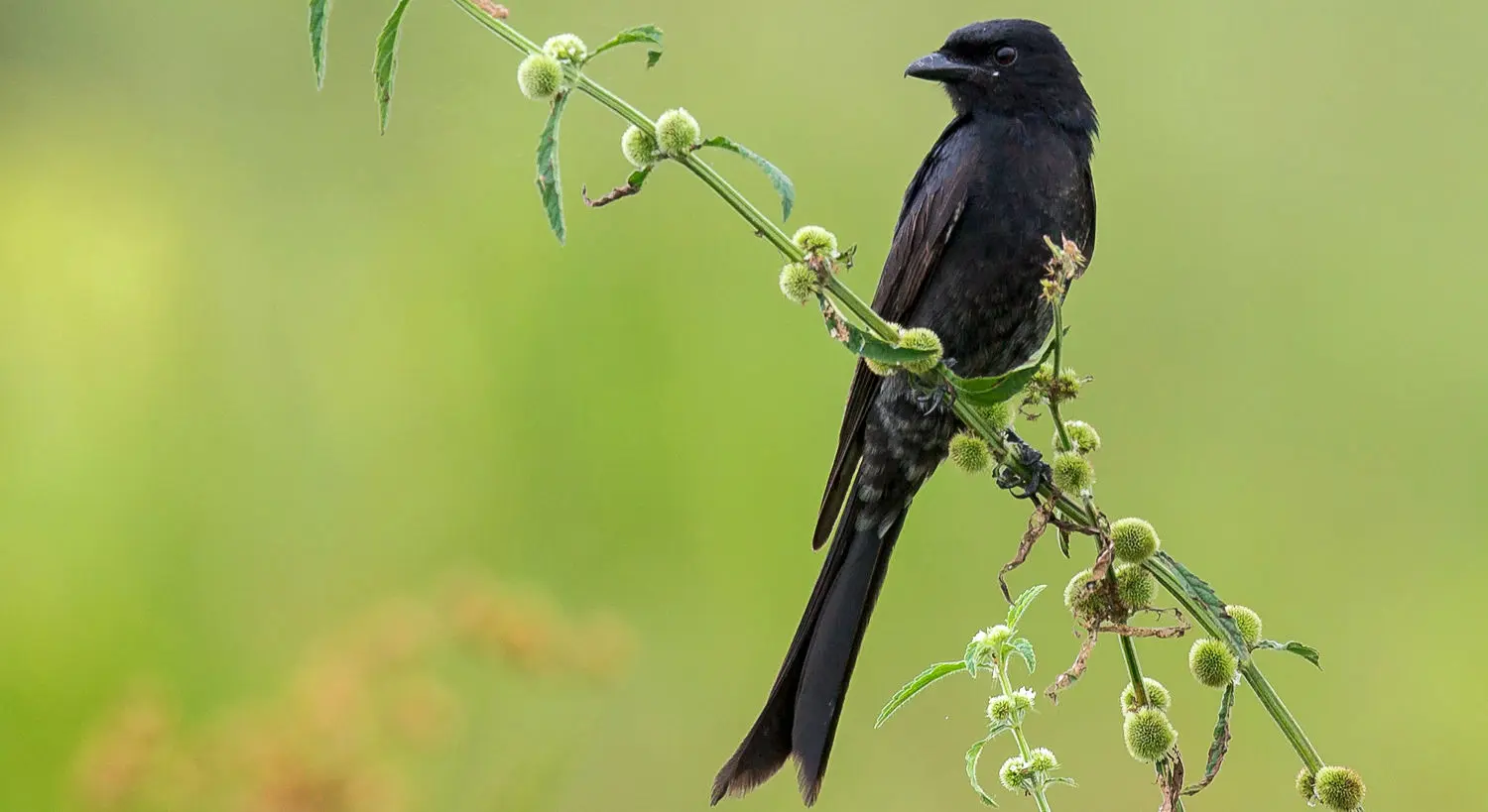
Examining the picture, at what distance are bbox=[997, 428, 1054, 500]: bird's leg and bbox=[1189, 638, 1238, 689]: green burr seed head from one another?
19.9 inches

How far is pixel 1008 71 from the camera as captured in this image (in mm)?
2803

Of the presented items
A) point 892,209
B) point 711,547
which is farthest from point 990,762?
point 892,209

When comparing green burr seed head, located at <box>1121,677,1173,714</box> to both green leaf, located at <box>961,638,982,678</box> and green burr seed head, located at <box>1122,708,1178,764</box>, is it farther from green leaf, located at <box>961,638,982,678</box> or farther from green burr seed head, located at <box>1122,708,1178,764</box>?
green leaf, located at <box>961,638,982,678</box>

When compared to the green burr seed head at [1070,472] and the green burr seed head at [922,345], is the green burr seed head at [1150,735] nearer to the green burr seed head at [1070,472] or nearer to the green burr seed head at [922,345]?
the green burr seed head at [1070,472]

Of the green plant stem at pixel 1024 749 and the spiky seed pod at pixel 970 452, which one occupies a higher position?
the spiky seed pod at pixel 970 452

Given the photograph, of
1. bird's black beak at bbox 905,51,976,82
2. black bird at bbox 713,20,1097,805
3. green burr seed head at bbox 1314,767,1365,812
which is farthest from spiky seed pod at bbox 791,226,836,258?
bird's black beak at bbox 905,51,976,82

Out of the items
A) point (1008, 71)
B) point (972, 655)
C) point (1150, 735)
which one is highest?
point (1008, 71)

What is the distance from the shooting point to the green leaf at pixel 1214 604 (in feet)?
4.22

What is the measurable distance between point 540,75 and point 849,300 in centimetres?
39

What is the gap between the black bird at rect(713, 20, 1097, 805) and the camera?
2633 millimetres

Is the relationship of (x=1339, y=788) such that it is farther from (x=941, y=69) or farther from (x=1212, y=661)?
(x=941, y=69)

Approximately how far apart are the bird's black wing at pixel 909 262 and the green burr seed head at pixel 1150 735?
1.30m

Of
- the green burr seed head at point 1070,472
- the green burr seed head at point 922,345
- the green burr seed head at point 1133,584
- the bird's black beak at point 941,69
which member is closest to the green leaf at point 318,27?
the green burr seed head at point 922,345

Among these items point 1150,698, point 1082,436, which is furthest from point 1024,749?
point 1082,436
